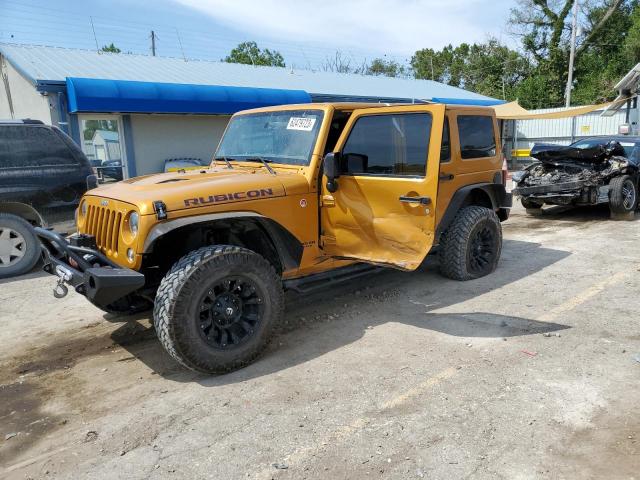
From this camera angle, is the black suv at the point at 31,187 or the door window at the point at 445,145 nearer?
the door window at the point at 445,145

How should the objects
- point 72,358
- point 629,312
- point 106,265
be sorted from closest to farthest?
point 106,265 < point 72,358 < point 629,312

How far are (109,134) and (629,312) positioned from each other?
13.3m

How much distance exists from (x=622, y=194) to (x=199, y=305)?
28.4ft

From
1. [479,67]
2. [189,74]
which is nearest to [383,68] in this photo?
[479,67]

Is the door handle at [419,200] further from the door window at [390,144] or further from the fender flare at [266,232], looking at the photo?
the fender flare at [266,232]

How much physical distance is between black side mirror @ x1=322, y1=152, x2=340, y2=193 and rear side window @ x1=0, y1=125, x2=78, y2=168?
4.31 m

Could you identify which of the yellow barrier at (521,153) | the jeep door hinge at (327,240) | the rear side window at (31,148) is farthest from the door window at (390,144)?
the yellow barrier at (521,153)

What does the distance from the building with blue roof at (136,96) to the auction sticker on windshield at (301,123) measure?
7.34 metres

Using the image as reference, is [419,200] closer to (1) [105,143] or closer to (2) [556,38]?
(1) [105,143]

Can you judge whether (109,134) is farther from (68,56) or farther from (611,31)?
(611,31)

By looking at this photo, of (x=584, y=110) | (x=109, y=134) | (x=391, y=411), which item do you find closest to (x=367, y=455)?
(x=391, y=411)

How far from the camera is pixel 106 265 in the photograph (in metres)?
3.72

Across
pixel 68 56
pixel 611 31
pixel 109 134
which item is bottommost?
pixel 109 134

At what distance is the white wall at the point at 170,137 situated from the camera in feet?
48.1
